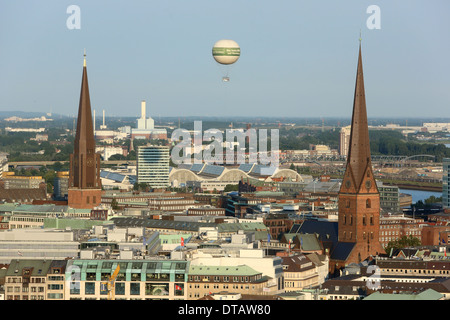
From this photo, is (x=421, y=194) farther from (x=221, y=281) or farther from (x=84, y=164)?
(x=221, y=281)

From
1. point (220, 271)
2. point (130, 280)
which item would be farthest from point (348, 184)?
point (130, 280)

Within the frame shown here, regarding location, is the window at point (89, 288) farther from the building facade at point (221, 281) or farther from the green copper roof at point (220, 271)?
the green copper roof at point (220, 271)

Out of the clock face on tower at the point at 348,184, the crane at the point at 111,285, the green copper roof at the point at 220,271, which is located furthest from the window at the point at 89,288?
the clock face on tower at the point at 348,184

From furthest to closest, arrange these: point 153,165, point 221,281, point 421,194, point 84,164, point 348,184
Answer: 1. point 421,194
2. point 153,165
3. point 84,164
4. point 348,184
5. point 221,281

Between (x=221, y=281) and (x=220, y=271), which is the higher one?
(x=220, y=271)

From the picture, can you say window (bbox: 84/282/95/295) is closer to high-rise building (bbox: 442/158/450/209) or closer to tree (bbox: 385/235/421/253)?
tree (bbox: 385/235/421/253)

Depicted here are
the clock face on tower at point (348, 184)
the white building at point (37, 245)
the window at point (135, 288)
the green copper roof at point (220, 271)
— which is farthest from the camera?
the clock face on tower at point (348, 184)

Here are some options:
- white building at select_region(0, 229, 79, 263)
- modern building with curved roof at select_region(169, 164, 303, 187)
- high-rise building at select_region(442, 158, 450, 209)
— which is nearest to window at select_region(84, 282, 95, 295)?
white building at select_region(0, 229, 79, 263)
